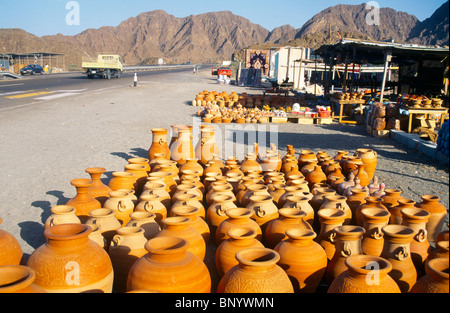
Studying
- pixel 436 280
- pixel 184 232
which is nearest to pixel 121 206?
pixel 184 232

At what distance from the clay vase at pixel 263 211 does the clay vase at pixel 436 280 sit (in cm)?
188

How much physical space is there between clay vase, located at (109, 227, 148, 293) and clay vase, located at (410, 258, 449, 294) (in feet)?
7.34

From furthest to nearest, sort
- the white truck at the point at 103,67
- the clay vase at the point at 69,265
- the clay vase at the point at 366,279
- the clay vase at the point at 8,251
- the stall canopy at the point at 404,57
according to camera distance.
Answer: the white truck at the point at 103,67, the stall canopy at the point at 404,57, the clay vase at the point at 8,251, the clay vase at the point at 69,265, the clay vase at the point at 366,279

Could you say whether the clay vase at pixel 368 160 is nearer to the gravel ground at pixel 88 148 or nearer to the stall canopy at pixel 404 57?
the gravel ground at pixel 88 148

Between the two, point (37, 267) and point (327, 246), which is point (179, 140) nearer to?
point (327, 246)

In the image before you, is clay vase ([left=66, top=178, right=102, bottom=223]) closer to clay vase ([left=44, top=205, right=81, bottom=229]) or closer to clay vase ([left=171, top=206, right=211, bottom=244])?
clay vase ([left=44, top=205, right=81, bottom=229])

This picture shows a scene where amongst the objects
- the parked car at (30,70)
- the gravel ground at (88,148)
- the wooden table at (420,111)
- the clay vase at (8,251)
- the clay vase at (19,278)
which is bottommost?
the gravel ground at (88,148)

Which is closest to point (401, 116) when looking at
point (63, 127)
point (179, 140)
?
point (179, 140)

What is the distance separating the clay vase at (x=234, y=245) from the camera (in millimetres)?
3330

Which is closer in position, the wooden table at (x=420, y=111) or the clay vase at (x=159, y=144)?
the clay vase at (x=159, y=144)

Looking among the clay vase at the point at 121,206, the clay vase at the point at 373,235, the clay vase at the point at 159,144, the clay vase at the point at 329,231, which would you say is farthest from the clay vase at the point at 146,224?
the clay vase at the point at 159,144

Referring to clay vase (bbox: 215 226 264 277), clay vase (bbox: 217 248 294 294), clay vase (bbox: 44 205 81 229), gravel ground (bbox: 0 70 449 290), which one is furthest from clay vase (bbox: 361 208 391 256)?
clay vase (bbox: 44 205 81 229)

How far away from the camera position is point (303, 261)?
3277 millimetres

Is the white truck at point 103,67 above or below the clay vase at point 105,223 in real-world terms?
above
